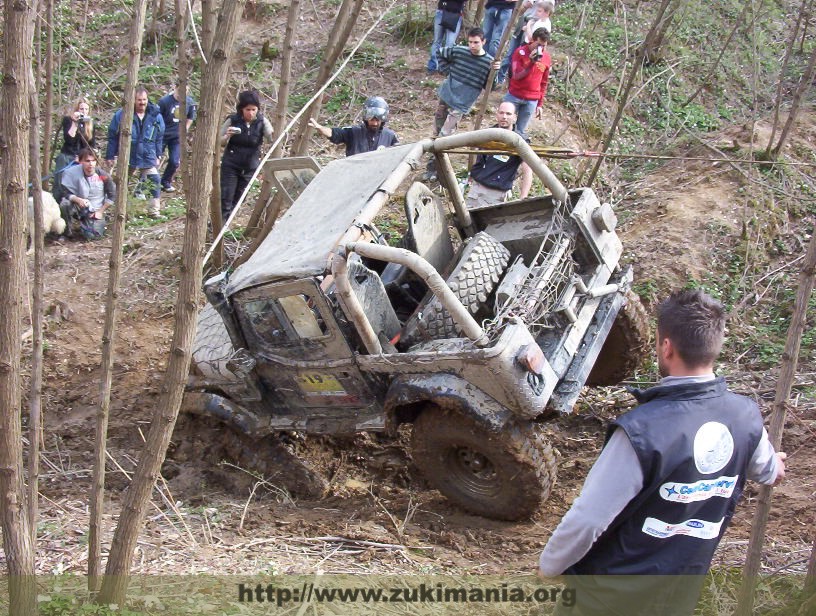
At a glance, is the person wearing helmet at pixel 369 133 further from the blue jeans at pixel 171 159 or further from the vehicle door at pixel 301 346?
the blue jeans at pixel 171 159

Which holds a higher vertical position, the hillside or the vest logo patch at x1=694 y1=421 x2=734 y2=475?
the vest logo patch at x1=694 y1=421 x2=734 y2=475

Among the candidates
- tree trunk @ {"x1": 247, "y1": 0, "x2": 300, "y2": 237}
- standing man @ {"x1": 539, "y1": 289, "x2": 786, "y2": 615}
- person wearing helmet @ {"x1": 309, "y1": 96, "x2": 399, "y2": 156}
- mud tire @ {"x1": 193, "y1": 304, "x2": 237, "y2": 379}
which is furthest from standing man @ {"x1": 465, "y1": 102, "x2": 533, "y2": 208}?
standing man @ {"x1": 539, "y1": 289, "x2": 786, "y2": 615}

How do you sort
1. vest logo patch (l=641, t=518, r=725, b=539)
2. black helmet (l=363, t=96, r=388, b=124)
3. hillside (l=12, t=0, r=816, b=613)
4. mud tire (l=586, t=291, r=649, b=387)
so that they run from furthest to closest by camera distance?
black helmet (l=363, t=96, r=388, b=124)
mud tire (l=586, t=291, r=649, b=387)
hillside (l=12, t=0, r=816, b=613)
vest logo patch (l=641, t=518, r=725, b=539)

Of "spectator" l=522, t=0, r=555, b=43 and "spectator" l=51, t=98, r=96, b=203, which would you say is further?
"spectator" l=51, t=98, r=96, b=203

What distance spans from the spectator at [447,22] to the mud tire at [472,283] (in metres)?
6.78

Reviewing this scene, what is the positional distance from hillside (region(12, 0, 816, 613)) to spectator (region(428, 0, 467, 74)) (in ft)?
2.24

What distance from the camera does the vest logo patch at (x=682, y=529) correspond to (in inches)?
102

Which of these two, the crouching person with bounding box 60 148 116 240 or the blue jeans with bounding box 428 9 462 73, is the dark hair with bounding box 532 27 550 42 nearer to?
the blue jeans with bounding box 428 9 462 73

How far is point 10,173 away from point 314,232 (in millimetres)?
3042

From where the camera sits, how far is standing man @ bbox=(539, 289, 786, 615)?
2.48 m

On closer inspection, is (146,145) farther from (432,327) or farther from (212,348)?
(432,327)

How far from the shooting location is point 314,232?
18.6 feet

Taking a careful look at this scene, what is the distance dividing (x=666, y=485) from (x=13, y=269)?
2.09 meters

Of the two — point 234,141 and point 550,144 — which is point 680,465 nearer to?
point 234,141
